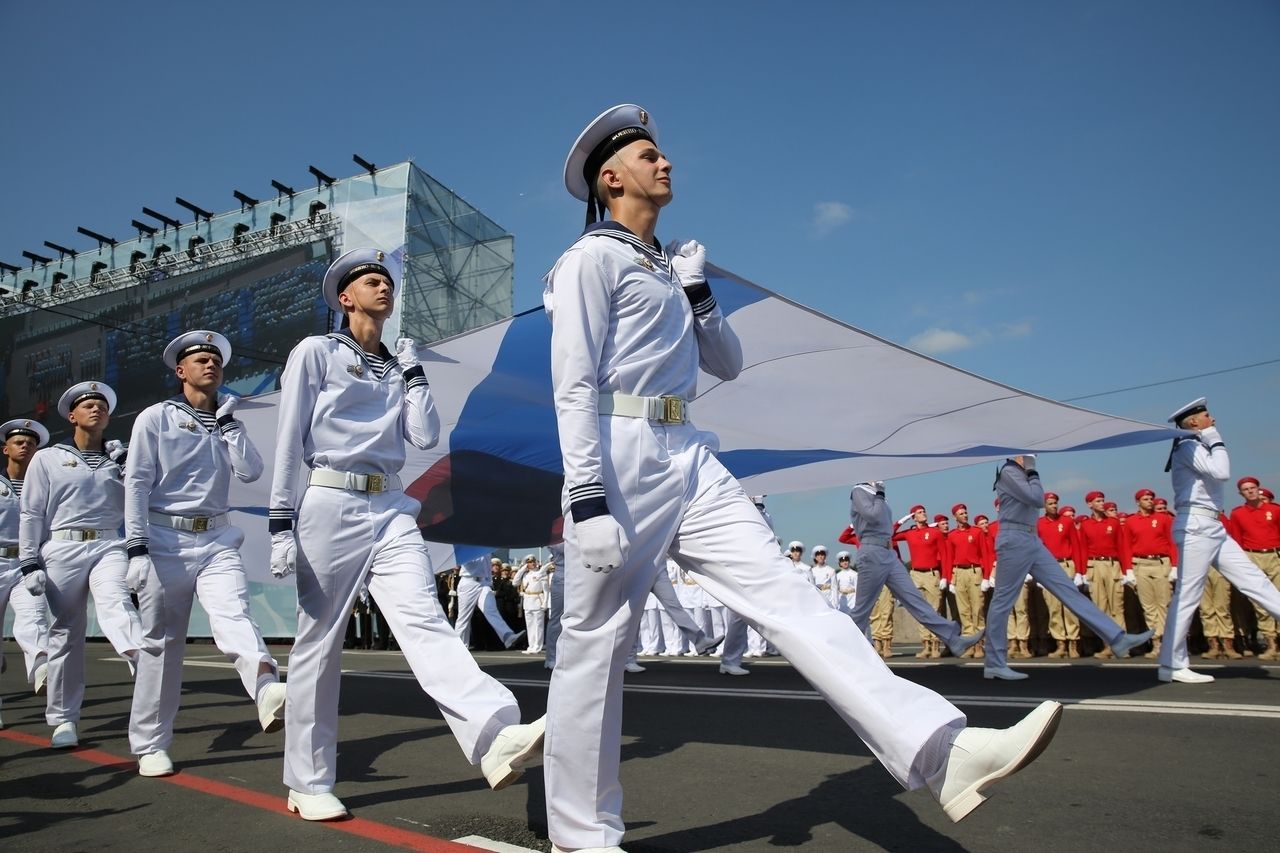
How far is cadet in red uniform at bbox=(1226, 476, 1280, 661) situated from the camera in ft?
34.0

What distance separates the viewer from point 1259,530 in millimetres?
10500

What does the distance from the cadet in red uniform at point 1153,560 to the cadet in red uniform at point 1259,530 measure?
719 mm

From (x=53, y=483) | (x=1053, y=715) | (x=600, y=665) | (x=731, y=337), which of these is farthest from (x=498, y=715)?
(x=53, y=483)

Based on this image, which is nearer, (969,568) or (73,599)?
(73,599)

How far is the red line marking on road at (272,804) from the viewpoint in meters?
3.07

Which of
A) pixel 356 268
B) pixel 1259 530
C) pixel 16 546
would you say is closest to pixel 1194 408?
pixel 1259 530

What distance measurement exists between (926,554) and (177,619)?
10785 millimetres

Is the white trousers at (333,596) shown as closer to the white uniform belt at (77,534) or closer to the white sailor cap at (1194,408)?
the white uniform belt at (77,534)

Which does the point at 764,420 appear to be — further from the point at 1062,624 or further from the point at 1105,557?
the point at 1105,557

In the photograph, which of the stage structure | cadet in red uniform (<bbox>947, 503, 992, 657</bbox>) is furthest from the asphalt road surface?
the stage structure

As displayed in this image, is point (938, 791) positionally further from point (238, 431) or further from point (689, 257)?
point (238, 431)

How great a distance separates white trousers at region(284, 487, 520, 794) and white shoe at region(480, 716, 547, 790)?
0.55 m

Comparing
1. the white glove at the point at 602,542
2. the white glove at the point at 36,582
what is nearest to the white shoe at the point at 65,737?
the white glove at the point at 36,582

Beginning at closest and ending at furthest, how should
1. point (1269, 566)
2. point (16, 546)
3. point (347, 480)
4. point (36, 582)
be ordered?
point (347, 480)
point (36, 582)
point (16, 546)
point (1269, 566)
